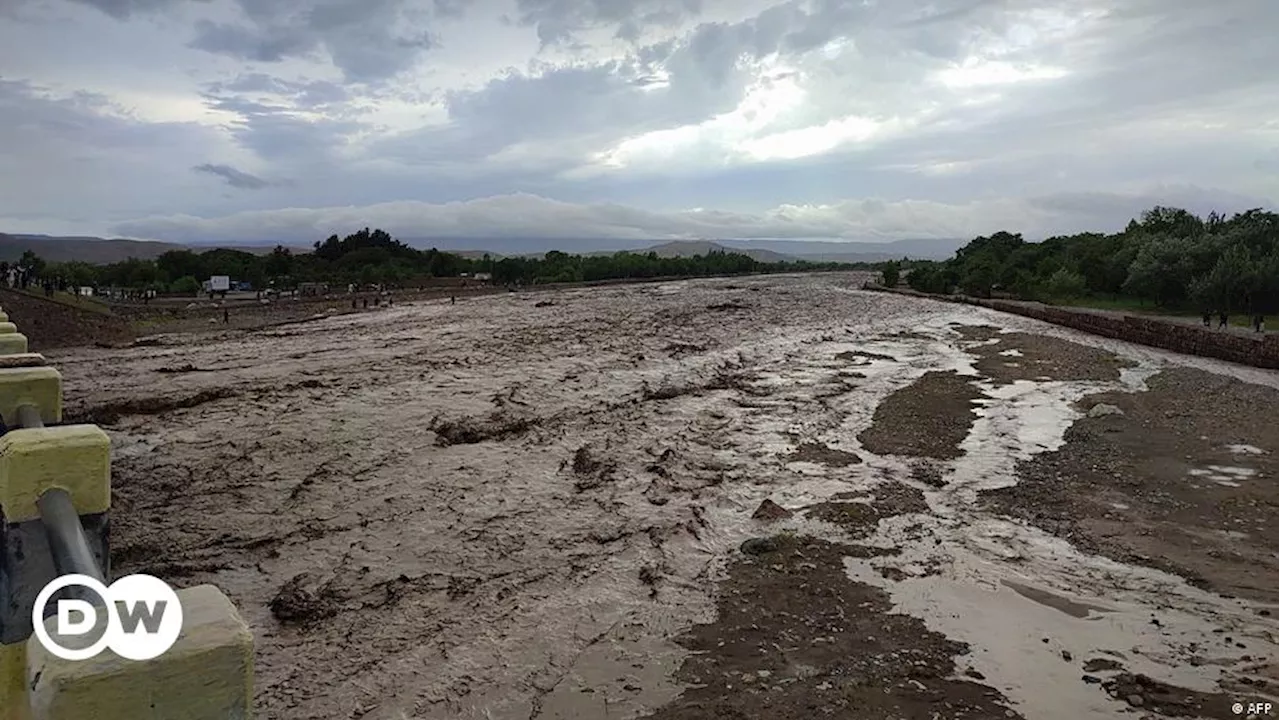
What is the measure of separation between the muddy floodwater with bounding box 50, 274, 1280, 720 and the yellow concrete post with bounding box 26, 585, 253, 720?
17.6 feet

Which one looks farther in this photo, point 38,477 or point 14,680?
point 14,680

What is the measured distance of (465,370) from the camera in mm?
25547

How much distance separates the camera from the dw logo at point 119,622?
1438 mm

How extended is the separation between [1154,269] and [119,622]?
57.9 metres

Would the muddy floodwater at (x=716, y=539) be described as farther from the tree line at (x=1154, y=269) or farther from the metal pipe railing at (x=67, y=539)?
the tree line at (x=1154, y=269)

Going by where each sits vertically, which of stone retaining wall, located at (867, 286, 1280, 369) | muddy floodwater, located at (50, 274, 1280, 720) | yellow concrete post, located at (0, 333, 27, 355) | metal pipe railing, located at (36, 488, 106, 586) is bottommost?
muddy floodwater, located at (50, 274, 1280, 720)

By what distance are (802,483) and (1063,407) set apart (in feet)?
34.4

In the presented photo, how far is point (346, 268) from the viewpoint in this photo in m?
92.5

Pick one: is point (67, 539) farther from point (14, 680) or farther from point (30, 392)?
point (30, 392)

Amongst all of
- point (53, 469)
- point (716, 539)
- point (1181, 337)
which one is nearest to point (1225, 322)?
point (1181, 337)

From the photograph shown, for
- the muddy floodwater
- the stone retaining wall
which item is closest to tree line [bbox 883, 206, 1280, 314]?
the stone retaining wall

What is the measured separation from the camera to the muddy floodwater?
684cm

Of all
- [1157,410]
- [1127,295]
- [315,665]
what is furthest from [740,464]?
[1127,295]

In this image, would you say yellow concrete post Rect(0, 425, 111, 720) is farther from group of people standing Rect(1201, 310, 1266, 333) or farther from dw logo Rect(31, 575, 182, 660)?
group of people standing Rect(1201, 310, 1266, 333)
